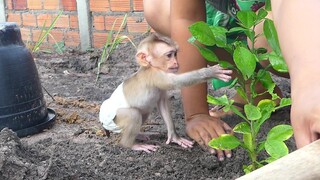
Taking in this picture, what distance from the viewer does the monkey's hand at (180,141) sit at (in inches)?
72.6

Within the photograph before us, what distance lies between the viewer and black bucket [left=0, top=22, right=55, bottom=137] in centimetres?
216

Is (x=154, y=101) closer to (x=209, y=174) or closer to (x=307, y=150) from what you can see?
(x=209, y=174)

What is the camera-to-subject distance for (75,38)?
419 cm

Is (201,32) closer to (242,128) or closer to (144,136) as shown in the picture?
(242,128)

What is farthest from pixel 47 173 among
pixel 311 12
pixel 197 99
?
pixel 311 12

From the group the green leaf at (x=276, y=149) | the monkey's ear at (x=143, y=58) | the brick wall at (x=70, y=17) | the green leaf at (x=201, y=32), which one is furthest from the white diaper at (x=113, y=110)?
the brick wall at (x=70, y=17)

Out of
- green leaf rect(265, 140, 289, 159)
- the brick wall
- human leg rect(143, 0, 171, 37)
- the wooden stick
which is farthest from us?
the brick wall

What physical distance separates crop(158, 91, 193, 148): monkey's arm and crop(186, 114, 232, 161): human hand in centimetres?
4

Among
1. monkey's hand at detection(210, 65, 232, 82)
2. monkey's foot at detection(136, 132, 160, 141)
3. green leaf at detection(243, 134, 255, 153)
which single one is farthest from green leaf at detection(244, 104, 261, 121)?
monkey's foot at detection(136, 132, 160, 141)

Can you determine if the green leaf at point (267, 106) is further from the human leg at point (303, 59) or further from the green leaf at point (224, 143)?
the human leg at point (303, 59)

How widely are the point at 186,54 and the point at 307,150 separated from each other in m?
1.33

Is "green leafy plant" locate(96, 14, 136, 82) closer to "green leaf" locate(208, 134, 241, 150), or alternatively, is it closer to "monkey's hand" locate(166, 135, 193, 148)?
"monkey's hand" locate(166, 135, 193, 148)

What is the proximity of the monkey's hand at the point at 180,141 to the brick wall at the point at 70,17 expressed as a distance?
6.23 feet

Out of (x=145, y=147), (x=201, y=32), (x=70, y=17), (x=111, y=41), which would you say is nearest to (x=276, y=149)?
(x=201, y=32)
